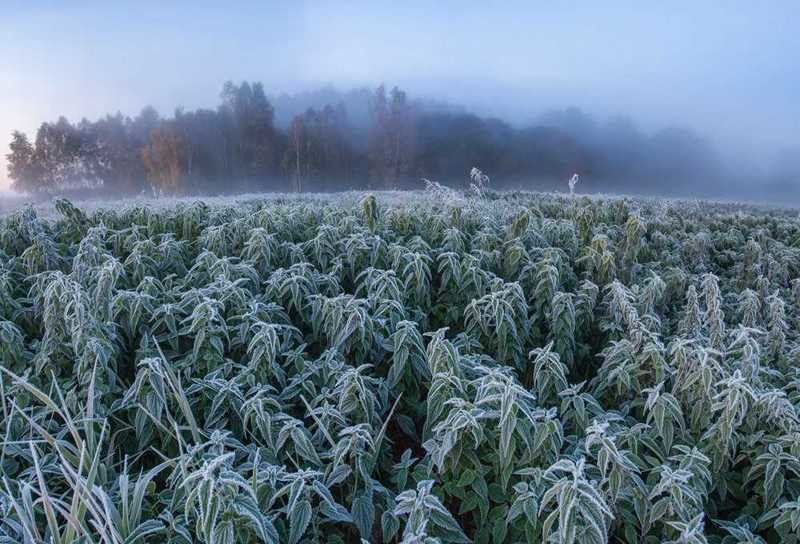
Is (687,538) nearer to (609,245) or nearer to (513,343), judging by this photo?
(513,343)

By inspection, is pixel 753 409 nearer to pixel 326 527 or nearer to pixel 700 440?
pixel 700 440

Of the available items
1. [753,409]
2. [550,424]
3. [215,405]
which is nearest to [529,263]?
[753,409]

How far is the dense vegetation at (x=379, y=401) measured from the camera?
176 cm

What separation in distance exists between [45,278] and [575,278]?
378 cm

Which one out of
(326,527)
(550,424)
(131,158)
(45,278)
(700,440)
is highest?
(131,158)

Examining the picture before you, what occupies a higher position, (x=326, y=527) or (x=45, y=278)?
(x=45, y=278)

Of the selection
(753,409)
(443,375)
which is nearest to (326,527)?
(443,375)

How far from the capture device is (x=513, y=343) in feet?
10.4

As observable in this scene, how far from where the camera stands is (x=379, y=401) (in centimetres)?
266

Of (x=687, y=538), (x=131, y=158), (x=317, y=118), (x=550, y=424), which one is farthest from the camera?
(x=317, y=118)

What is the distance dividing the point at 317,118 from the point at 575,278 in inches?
1313

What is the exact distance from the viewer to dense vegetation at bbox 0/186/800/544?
Answer: 176 cm

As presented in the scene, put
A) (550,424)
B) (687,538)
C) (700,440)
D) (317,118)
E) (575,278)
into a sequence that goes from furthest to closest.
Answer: (317,118)
(575,278)
(700,440)
(550,424)
(687,538)

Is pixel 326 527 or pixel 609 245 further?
pixel 609 245
